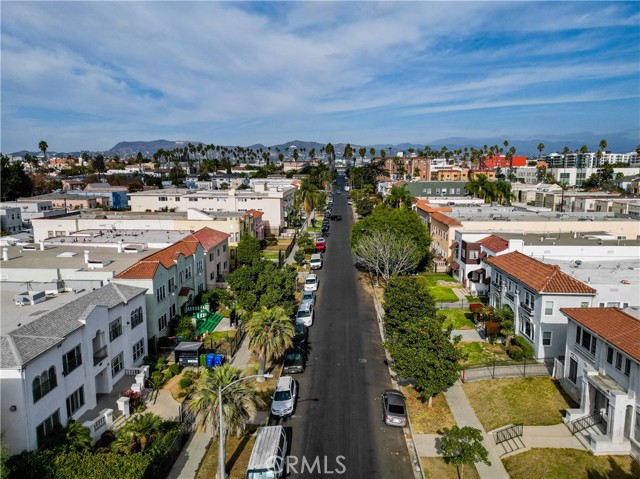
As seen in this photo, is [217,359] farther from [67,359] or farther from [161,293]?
[67,359]

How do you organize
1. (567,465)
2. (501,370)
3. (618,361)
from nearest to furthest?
(567,465) → (618,361) → (501,370)

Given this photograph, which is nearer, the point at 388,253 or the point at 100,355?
the point at 100,355

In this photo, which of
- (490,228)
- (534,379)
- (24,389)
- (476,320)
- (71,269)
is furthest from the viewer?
(490,228)

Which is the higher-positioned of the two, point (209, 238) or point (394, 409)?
point (209, 238)

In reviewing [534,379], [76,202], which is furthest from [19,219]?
[534,379]

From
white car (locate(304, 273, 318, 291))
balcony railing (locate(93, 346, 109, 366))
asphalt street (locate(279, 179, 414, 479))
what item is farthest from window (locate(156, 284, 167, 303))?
white car (locate(304, 273, 318, 291))

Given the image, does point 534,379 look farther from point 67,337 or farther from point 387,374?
point 67,337

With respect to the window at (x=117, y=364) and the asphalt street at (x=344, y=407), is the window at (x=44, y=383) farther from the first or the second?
the asphalt street at (x=344, y=407)

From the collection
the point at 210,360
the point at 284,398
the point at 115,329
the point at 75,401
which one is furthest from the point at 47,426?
the point at 284,398
